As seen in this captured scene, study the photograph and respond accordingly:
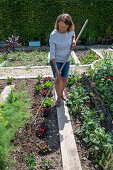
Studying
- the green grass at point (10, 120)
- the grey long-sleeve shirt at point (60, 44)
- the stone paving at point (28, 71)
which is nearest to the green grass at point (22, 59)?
the stone paving at point (28, 71)

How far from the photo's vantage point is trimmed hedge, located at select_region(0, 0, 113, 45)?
7.89 m

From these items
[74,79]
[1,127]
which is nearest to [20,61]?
[74,79]

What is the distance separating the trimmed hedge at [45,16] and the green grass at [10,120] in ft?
18.0

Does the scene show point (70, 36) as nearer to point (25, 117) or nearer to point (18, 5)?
point (25, 117)

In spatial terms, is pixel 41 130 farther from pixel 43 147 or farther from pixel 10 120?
pixel 10 120

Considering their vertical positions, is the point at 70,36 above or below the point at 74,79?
above

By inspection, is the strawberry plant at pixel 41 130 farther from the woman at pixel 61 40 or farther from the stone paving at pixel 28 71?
the stone paving at pixel 28 71

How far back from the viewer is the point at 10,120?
8.97 ft

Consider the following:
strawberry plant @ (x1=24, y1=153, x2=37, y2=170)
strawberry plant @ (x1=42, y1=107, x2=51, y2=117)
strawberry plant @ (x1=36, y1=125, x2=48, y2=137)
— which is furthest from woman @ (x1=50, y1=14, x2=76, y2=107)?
strawberry plant @ (x1=24, y1=153, x2=37, y2=170)

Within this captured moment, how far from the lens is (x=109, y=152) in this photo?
2.19 m

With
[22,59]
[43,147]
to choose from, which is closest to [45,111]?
[43,147]

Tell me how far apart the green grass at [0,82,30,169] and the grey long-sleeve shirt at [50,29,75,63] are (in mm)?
1177

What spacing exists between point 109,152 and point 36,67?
3.75 m

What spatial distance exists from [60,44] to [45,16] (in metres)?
6.11
